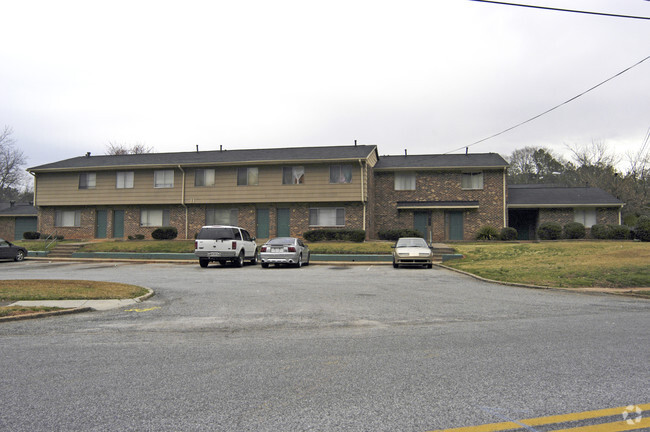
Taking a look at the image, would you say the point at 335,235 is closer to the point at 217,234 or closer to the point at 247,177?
the point at 247,177

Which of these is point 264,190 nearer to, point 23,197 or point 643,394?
point 643,394

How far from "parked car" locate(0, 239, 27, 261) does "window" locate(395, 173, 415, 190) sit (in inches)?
959

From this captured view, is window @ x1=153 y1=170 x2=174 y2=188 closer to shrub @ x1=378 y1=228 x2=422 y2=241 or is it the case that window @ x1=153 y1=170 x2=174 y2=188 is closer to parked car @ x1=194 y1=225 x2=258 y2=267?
parked car @ x1=194 y1=225 x2=258 y2=267

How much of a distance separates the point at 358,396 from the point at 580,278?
12.5 metres

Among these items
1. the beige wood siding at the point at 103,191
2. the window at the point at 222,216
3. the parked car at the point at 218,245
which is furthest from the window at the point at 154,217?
the parked car at the point at 218,245

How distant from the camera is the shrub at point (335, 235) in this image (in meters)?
27.9

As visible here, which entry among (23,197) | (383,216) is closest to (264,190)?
(383,216)

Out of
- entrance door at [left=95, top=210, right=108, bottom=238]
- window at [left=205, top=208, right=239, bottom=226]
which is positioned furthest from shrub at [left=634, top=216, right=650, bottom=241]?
entrance door at [left=95, top=210, right=108, bottom=238]

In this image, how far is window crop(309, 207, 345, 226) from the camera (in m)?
30.6

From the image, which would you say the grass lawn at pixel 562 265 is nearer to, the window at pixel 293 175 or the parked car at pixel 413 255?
the parked car at pixel 413 255

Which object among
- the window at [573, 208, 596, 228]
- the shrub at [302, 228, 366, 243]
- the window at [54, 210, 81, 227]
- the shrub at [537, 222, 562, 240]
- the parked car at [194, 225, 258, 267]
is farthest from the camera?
the window at [54, 210, 81, 227]

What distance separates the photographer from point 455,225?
31.4 metres

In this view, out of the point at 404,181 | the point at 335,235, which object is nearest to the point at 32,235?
the point at 335,235

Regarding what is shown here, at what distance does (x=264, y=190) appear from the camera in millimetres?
30969
